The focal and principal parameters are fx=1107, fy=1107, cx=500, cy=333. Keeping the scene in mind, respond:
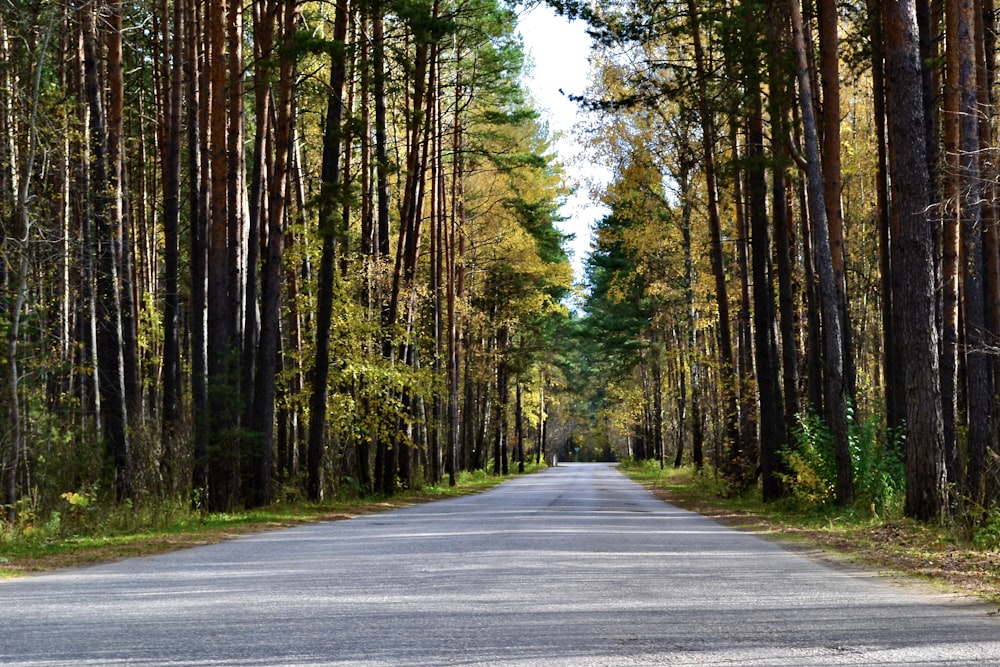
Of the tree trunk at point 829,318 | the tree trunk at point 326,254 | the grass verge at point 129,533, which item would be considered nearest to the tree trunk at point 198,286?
the grass verge at point 129,533

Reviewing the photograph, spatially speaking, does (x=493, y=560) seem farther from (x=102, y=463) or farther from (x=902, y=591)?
(x=102, y=463)

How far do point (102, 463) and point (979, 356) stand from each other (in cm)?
1327

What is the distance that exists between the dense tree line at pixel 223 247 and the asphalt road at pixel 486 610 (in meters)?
5.95

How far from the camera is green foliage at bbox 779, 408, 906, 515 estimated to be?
17.9 metres

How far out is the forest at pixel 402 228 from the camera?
15.1 m

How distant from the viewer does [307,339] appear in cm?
2703

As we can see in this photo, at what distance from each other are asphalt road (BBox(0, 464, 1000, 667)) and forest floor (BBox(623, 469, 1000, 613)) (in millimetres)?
591

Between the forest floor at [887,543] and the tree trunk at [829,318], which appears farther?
the tree trunk at [829,318]

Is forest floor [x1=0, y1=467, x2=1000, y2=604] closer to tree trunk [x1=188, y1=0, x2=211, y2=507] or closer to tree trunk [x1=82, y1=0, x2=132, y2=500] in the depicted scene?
tree trunk [x1=188, y1=0, x2=211, y2=507]

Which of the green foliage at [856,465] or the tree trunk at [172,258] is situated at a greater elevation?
the tree trunk at [172,258]

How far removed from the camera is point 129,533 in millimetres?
15461

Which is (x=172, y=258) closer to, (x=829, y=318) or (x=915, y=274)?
(x=829, y=318)

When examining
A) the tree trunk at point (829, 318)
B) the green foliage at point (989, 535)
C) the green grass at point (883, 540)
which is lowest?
the green grass at point (883, 540)

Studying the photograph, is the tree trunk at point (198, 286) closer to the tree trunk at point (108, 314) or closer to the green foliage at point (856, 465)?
the tree trunk at point (108, 314)
